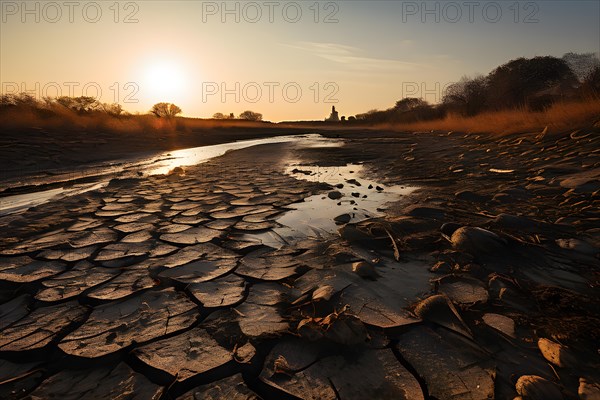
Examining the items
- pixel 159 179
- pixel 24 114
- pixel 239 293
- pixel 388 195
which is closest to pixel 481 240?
pixel 239 293

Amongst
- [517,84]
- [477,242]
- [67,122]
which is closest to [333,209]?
[477,242]

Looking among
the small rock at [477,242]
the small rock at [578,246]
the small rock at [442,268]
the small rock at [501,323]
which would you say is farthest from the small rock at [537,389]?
the small rock at [578,246]

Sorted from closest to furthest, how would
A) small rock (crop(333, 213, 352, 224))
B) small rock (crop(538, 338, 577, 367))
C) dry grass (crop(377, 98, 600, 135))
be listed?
1. small rock (crop(538, 338, 577, 367))
2. small rock (crop(333, 213, 352, 224))
3. dry grass (crop(377, 98, 600, 135))

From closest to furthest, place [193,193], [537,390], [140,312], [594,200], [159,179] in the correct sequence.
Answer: [537,390] → [140,312] → [594,200] → [193,193] → [159,179]

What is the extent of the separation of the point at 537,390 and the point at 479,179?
3.16m

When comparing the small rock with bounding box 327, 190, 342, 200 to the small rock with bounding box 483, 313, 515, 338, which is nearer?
the small rock with bounding box 483, 313, 515, 338

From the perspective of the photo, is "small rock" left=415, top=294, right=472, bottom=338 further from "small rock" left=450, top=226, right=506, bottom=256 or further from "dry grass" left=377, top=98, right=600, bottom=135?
"dry grass" left=377, top=98, right=600, bottom=135

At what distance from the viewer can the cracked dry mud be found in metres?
0.90

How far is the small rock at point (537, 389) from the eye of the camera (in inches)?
30.5

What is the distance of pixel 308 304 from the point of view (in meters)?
1.27

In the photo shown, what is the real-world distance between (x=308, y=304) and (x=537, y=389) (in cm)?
73

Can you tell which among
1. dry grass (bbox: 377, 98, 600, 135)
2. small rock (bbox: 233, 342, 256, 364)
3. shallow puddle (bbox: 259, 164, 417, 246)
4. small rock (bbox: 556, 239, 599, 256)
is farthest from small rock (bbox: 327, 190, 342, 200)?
dry grass (bbox: 377, 98, 600, 135)

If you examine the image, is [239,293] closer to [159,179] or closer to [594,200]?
[594,200]

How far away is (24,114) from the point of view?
9.08m
